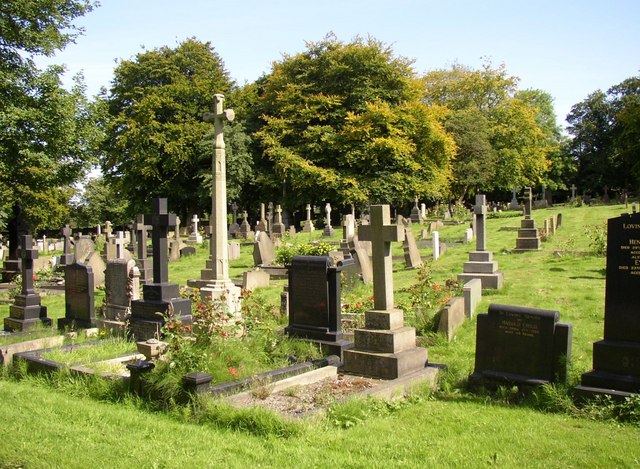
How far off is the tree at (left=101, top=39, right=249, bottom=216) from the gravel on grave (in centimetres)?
3173

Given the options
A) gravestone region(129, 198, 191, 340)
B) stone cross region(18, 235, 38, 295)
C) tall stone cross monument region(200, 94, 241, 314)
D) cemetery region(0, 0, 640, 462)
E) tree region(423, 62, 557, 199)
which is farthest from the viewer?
tree region(423, 62, 557, 199)

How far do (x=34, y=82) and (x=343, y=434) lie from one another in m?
18.4

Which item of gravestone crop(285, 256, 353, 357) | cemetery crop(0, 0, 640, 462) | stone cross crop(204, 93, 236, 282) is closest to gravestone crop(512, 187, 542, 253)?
cemetery crop(0, 0, 640, 462)

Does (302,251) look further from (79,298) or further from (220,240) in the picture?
(79,298)

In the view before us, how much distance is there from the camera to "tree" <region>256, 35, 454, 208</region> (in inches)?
1534

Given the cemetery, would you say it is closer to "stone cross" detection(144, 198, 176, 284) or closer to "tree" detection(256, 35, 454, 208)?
"stone cross" detection(144, 198, 176, 284)

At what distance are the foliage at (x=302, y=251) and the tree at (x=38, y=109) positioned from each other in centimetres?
756

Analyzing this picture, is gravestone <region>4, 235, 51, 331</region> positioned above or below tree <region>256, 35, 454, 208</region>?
below

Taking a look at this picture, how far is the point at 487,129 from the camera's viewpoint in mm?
47844

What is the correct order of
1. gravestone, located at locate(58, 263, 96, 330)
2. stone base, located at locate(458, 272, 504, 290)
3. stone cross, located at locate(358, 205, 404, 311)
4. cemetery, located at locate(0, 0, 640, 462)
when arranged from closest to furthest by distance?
cemetery, located at locate(0, 0, 640, 462) → stone cross, located at locate(358, 205, 404, 311) → gravestone, located at locate(58, 263, 96, 330) → stone base, located at locate(458, 272, 504, 290)

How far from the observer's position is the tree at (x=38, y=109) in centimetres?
1864

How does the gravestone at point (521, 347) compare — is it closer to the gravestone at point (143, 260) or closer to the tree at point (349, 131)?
the gravestone at point (143, 260)

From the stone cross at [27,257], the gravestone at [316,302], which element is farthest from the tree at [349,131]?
the gravestone at [316,302]

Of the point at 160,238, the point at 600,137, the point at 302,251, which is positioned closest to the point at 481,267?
the point at 302,251
